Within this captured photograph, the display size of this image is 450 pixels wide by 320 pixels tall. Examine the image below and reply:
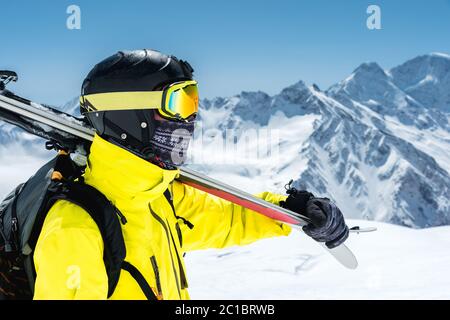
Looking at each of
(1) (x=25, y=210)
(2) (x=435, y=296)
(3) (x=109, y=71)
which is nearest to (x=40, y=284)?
(1) (x=25, y=210)

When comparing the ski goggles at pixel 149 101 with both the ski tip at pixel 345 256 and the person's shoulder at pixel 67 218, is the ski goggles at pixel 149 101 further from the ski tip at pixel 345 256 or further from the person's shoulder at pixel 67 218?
the ski tip at pixel 345 256

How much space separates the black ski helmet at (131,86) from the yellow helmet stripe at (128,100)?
0.02 m

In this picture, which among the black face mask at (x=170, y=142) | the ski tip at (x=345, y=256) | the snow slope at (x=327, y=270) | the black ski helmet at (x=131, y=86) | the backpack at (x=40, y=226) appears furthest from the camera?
the snow slope at (x=327, y=270)

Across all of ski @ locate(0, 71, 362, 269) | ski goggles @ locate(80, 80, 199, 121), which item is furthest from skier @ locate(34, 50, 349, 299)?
ski @ locate(0, 71, 362, 269)

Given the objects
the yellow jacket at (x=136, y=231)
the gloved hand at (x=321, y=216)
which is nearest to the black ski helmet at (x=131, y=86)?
the yellow jacket at (x=136, y=231)

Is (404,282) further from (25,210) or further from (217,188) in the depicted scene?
(25,210)

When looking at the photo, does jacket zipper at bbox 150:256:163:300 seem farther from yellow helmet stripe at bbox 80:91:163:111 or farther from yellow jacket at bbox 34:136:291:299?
yellow helmet stripe at bbox 80:91:163:111

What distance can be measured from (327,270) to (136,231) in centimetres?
836

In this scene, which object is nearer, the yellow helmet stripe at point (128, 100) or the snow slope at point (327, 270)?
the yellow helmet stripe at point (128, 100)

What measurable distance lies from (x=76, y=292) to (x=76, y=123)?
1.44 m

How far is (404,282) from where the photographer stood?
878 cm

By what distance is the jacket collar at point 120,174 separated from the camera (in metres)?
2.93

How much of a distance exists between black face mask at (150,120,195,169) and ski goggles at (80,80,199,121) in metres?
0.07
